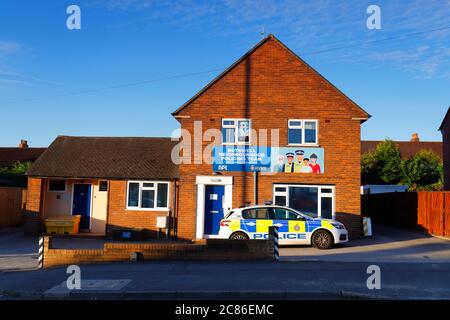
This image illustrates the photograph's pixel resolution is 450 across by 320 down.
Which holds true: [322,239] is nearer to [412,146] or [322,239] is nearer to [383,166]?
[383,166]

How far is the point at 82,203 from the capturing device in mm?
22688

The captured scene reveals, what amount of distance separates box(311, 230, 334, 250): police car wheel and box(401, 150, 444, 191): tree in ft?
A: 77.2

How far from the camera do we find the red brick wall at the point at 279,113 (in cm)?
1958

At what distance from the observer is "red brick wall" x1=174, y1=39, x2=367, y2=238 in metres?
19.6

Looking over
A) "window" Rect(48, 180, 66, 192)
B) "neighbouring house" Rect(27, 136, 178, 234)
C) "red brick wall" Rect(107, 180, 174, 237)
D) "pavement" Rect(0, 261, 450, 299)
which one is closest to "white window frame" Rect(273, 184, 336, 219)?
"neighbouring house" Rect(27, 136, 178, 234)

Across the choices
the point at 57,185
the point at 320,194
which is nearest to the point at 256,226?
the point at 320,194

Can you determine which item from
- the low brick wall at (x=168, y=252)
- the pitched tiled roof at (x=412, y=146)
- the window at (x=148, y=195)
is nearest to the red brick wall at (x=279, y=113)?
the window at (x=148, y=195)

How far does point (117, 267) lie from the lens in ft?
41.0

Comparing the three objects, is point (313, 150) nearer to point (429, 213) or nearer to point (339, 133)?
point (339, 133)

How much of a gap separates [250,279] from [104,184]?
1347 centimetres

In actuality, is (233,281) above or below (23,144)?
below

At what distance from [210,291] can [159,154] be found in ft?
46.6

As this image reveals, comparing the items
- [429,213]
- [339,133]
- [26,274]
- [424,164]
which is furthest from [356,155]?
[424,164]

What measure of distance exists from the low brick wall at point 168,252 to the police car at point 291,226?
3112mm
